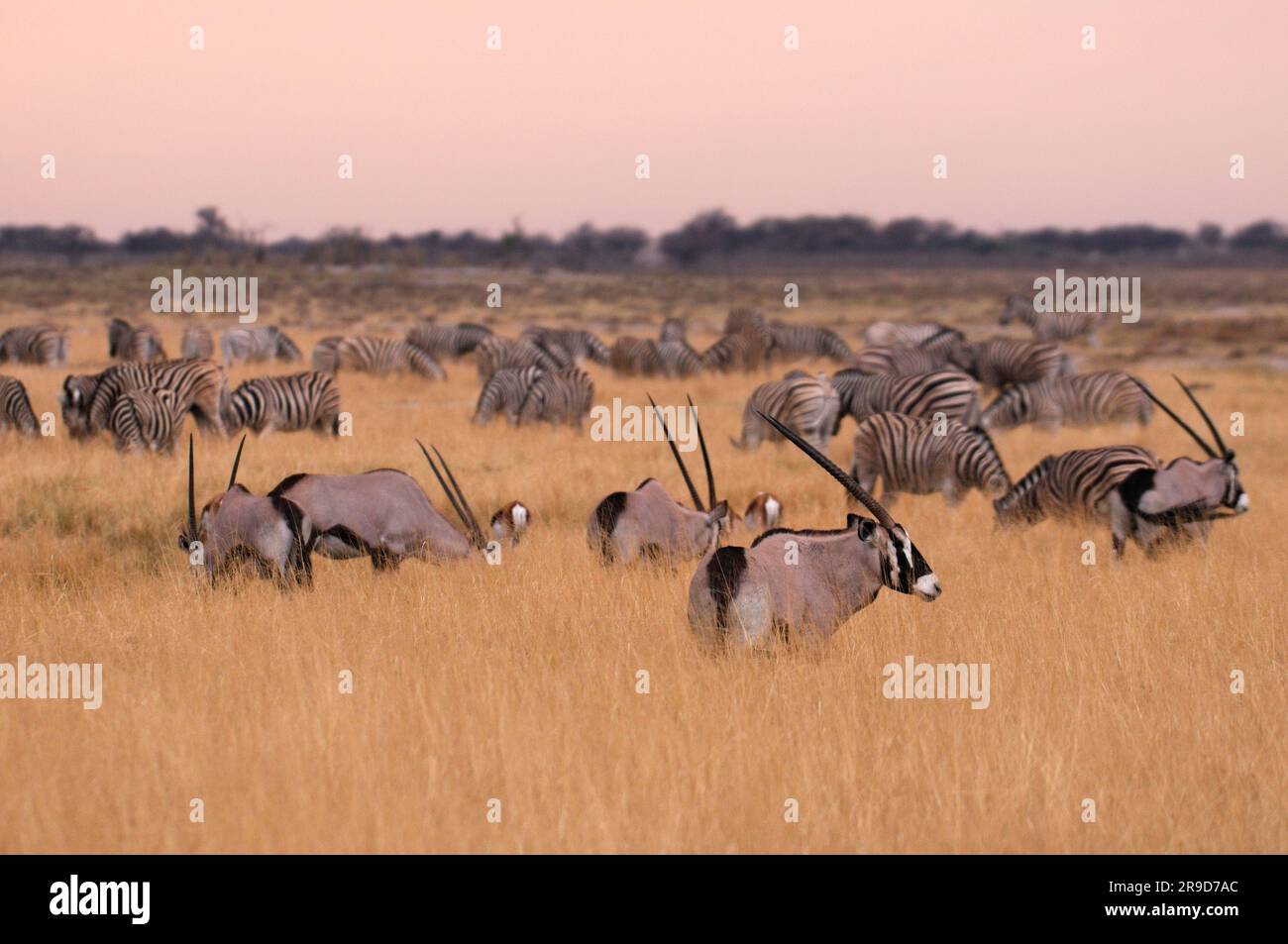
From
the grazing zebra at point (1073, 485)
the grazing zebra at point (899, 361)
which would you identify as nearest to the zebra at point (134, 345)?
the grazing zebra at point (899, 361)

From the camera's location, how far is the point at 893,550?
6.38 m

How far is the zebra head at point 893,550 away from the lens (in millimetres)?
6207

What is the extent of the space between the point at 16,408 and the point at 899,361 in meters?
14.5

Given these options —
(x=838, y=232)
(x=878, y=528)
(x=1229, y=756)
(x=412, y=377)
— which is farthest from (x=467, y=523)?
(x=838, y=232)

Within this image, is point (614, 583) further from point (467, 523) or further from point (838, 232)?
point (838, 232)

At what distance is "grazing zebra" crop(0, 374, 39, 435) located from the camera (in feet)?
55.0

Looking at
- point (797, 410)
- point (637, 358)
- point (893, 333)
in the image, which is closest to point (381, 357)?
point (637, 358)

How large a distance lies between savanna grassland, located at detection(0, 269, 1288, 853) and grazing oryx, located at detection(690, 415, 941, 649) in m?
0.24

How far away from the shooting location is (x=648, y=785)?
5609 millimetres

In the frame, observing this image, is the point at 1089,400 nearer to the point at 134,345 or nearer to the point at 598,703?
the point at 598,703

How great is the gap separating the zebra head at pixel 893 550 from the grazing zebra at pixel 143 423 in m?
11.5

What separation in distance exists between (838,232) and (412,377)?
143m

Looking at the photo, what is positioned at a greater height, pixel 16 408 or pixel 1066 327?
pixel 1066 327

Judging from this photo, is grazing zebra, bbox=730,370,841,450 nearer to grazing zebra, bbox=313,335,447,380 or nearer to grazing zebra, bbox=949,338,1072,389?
grazing zebra, bbox=949,338,1072,389
